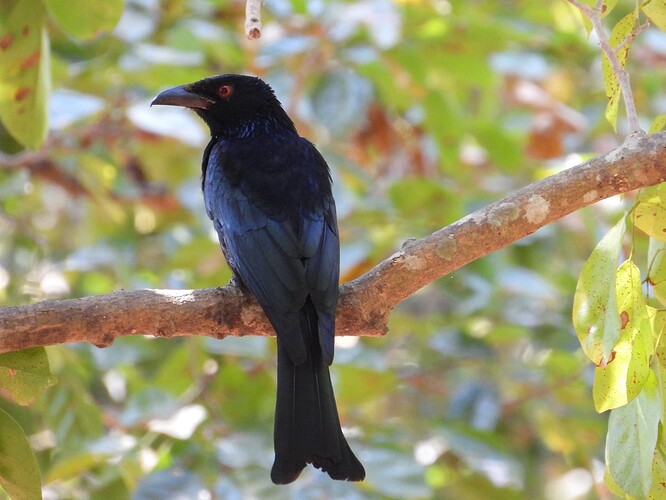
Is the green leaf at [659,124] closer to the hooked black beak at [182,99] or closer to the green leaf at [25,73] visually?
the green leaf at [25,73]

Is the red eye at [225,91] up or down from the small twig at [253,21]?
up

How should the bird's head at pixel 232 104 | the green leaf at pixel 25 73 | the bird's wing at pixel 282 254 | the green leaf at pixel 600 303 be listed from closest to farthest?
1. the green leaf at pixel 600 303
2. the bird's wing at pixel 282 254
3. the green leaf at pixel 25 73
4. the bird's head at pixel 232 104

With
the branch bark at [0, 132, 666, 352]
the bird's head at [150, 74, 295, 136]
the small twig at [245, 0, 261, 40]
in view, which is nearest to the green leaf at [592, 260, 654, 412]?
the branch bark at [0, 132, 666, 352]

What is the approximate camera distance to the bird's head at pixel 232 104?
4098 mm

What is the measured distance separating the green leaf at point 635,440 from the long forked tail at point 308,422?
0.84 meters

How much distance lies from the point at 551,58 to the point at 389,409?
236 centimetres

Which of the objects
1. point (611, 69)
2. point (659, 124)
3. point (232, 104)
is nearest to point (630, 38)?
point (611, 69)

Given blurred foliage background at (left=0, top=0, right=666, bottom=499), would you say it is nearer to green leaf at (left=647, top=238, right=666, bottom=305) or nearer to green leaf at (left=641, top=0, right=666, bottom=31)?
green leaf at (left=641, top=0, right=666, bottom=31)

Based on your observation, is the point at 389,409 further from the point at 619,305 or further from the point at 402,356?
the point at 619,305

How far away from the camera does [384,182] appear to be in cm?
559

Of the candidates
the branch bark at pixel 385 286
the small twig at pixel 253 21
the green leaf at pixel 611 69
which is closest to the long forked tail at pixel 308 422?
the branch bark at pixel 385 286

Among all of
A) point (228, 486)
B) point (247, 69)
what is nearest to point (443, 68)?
point (247, 69)

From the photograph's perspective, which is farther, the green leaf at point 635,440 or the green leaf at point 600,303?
the green leaf at point 600,303

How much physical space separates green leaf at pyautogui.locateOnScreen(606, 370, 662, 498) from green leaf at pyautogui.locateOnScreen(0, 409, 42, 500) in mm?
1355
